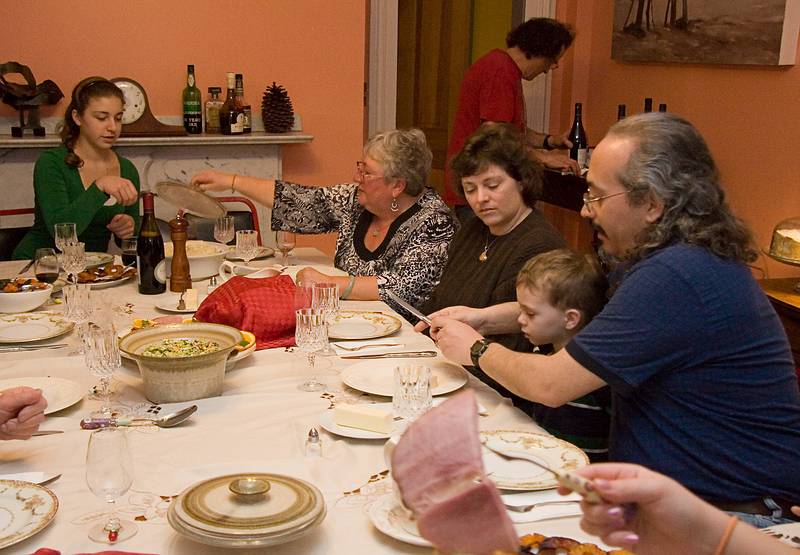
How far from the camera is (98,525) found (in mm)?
1276

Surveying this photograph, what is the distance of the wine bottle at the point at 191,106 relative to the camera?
4.35 metres

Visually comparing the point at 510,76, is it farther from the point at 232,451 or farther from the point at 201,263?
the point at 232,451

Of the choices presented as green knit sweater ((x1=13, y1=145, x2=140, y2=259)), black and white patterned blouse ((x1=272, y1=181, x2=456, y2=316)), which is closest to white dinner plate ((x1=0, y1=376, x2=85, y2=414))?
black and white patterned blouse ((x1=272, y1=181, x2=456, y2=316))

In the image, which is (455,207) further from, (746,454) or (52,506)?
(52,506)

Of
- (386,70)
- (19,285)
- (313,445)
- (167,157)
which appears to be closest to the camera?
(313,445)

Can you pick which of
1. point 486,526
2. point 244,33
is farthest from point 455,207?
point 486,526

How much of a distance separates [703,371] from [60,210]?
2.57m

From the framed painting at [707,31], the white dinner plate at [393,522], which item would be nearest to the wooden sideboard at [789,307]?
the framed painting at [707,31]

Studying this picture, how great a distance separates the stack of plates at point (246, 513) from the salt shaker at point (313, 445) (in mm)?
226

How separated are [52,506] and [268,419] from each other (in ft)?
1.63

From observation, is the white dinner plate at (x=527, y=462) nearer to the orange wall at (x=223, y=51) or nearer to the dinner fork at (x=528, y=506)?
the dinner fork at (x=528, y=506)

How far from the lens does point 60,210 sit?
3.30 m

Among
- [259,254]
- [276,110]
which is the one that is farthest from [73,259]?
[276,110]

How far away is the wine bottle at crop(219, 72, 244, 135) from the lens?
4.40 metres
